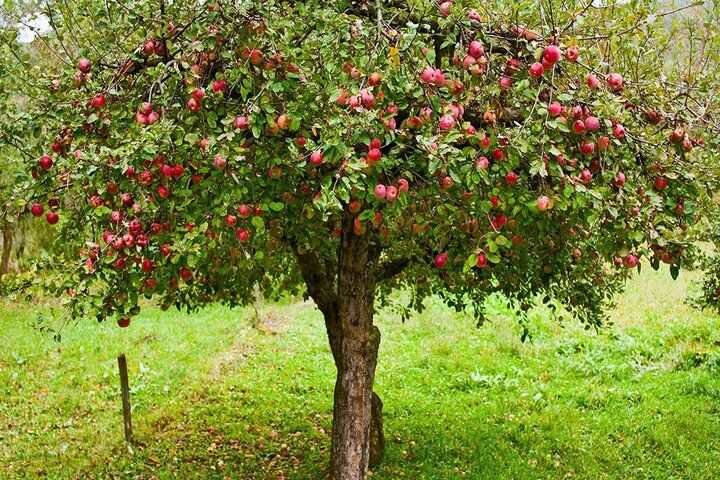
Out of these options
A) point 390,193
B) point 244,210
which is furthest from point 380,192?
point 244,210

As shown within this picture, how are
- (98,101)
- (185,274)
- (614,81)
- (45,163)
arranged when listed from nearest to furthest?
(614,81)
(45,163)
(98,101)
(185,274)

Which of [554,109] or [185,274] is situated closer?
[554,109]

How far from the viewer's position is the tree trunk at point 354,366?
253 inches

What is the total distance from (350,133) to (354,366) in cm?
335

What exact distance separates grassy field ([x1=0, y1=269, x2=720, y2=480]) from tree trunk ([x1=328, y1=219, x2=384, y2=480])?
1.74 metres

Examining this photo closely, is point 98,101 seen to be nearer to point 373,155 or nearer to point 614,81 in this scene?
point 373,155

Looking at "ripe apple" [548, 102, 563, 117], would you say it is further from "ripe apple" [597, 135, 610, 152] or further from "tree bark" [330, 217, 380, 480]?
"tree bark" [330, 217, 380, 480]

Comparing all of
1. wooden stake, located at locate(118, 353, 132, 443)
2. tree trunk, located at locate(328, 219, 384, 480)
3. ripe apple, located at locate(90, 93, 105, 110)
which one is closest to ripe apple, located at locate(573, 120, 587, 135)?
tree trunk, located at locate(328, 219, 384, 480)

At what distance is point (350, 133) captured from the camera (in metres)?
3.72

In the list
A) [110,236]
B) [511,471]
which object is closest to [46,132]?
[110,236]

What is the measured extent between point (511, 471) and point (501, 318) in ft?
27.9

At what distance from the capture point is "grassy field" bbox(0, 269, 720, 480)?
895 cm

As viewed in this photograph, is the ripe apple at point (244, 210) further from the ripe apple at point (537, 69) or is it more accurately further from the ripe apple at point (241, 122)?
the ripe apple at point (537, 69)

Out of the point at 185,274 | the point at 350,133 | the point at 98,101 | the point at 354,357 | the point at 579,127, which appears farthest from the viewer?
the point at 354,357
